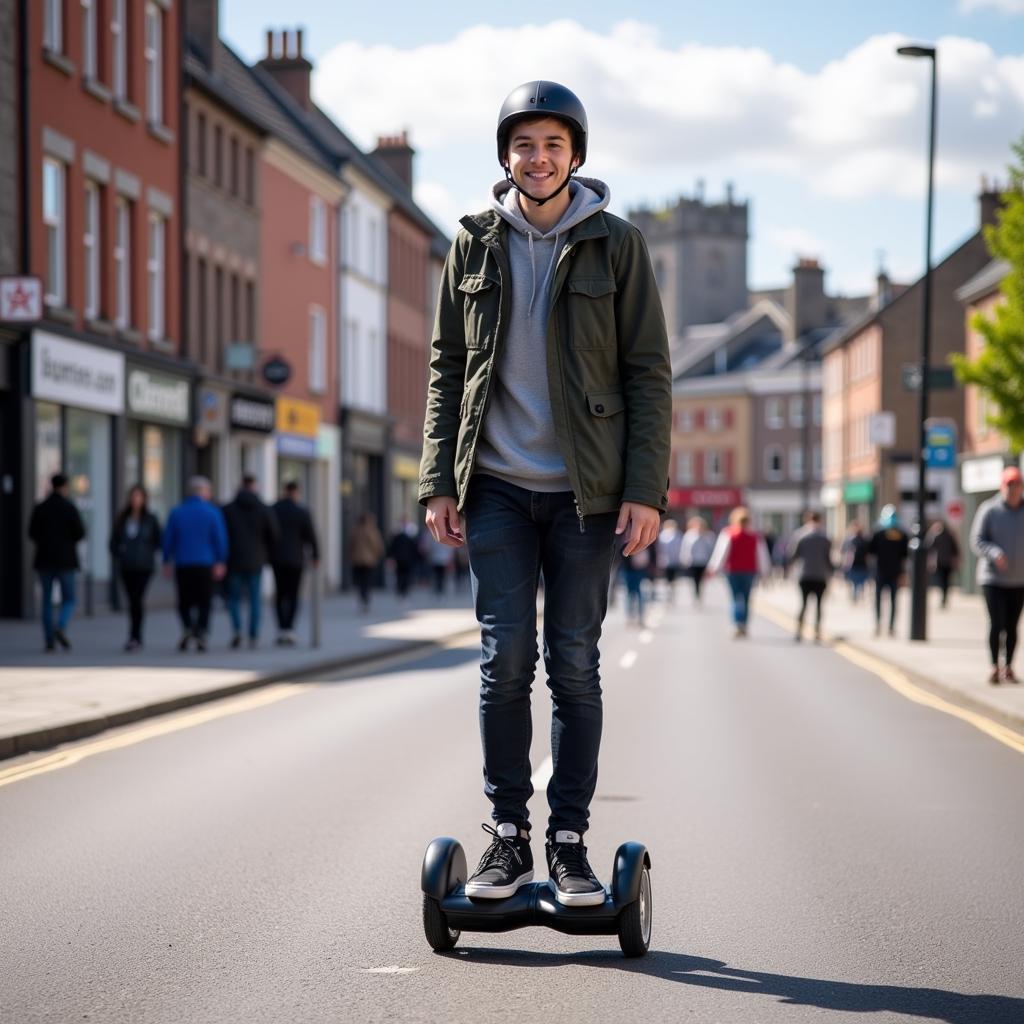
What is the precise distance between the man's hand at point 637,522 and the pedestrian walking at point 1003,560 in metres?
10.9

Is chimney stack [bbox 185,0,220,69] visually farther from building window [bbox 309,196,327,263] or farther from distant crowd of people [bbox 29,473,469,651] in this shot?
distant crowd of people [bbox 29,473,469,651]

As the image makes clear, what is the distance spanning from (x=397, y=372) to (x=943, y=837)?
46471 millimetres

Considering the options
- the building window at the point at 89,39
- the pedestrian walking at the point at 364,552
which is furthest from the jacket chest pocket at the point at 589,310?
the pedestrian walking at the point at 364,552

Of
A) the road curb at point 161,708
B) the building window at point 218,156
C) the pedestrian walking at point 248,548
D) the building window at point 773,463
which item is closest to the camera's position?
the road curb at point 161,708

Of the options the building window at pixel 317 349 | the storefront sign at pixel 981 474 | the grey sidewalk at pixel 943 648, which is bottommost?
the grey sidewalk at pixel 943 648

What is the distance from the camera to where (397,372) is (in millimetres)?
53531

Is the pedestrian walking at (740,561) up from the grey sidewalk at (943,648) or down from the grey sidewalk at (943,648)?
up

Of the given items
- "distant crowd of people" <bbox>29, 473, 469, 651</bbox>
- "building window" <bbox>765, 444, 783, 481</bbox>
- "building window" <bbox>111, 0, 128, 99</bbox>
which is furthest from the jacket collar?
"building window" <bbox>765, 444, 783, 481</bbox>

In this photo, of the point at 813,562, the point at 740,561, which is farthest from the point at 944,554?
the point at 740,561

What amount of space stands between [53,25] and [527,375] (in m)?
23.8

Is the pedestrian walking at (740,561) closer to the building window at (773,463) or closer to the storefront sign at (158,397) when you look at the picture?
the storefront sign at (158,397)

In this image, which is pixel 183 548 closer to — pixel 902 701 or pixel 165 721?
pixel 165 721

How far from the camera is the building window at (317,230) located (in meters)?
43.1

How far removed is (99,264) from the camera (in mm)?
28703
